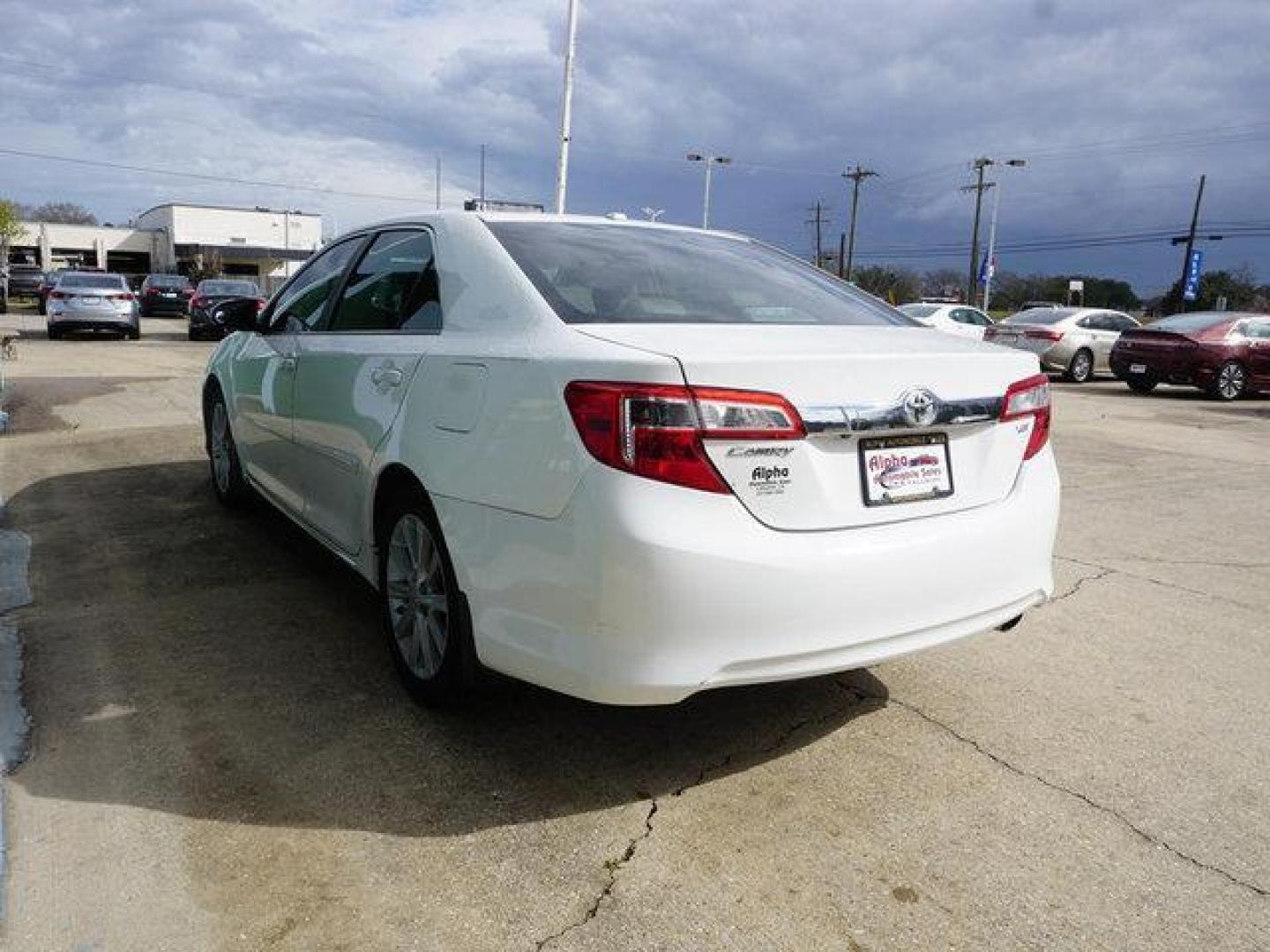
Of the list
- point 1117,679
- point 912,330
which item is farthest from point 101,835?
point 1117,679

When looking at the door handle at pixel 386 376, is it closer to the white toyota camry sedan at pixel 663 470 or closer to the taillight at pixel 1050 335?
the white toyota camry sedan at pixel 663 470

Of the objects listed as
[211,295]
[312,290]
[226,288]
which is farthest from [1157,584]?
[226,288]

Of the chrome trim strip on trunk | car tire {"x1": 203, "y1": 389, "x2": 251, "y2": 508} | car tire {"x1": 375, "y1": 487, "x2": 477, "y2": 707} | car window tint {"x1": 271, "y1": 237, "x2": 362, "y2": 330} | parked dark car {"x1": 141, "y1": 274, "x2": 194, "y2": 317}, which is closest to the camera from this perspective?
the chrome trim strip on trunk

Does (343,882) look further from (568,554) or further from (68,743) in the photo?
(68,743)

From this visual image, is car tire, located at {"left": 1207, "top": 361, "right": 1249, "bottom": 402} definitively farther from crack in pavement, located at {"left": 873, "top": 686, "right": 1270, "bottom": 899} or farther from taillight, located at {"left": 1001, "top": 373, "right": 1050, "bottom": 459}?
crack in pavement, located at {"left": 873, "top": 686, "right": 1270, "bottom": 899}

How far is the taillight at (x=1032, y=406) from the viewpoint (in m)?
2.98

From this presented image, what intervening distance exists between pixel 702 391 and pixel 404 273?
1.72 meters

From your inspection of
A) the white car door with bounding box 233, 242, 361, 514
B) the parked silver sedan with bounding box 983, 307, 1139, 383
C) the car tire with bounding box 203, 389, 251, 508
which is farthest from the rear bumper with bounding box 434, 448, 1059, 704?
the parked silver sedan with bounding box 983, 307, 1139, 383

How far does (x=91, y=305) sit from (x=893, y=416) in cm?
2305

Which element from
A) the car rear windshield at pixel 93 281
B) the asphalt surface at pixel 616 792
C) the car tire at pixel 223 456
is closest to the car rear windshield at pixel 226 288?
the car rear windshield at pixel 93 281

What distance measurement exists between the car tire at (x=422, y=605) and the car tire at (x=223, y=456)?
8.31 feet

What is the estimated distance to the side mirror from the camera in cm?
505

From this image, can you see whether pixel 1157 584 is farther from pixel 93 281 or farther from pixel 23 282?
pixel 23 282

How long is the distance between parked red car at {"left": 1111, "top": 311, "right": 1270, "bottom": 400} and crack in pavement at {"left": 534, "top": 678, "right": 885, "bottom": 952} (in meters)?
15.5
